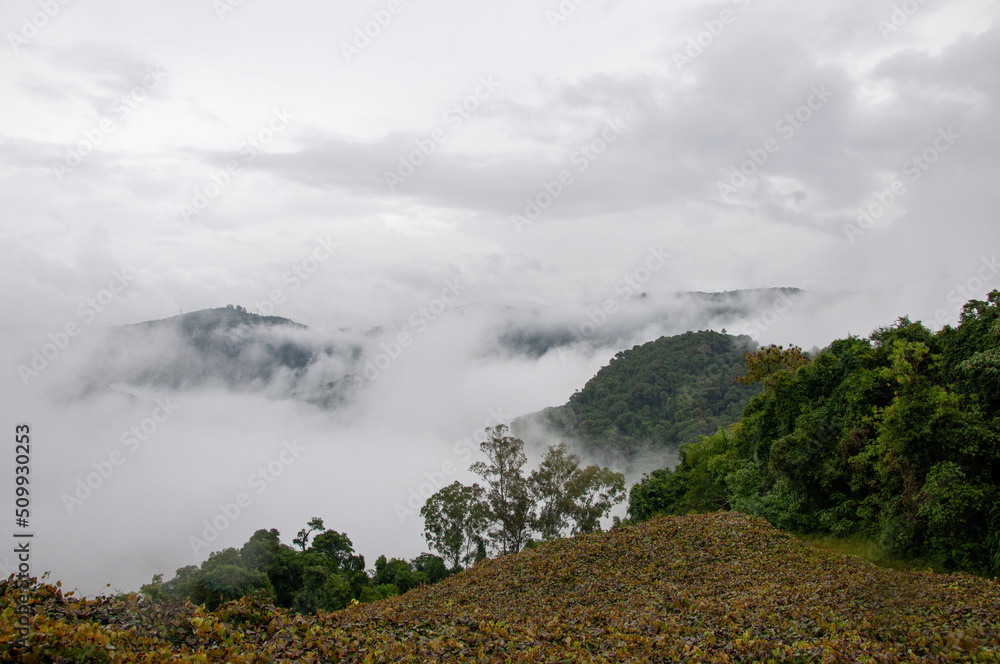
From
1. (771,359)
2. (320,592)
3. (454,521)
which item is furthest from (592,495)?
(320,592)

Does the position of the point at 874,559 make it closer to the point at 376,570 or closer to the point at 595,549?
the point at 595,549

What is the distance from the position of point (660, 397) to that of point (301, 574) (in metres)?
48.5

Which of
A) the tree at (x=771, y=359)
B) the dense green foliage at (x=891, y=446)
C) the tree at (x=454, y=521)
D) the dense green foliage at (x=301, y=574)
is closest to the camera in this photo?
the dense green foliage at (x=891, y=446)

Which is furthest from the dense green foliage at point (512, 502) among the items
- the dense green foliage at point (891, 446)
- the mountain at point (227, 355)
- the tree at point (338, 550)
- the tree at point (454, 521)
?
the mountain at point (227, 355)

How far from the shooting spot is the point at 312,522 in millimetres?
31281

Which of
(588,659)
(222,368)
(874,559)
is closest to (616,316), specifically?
A: (222,368)

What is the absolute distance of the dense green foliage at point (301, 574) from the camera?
20875 millimetres

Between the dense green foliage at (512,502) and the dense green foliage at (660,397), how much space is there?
28.2 meters

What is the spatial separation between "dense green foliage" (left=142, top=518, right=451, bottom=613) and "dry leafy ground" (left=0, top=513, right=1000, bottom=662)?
1031 cm

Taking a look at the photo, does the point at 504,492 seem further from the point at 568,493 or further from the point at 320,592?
the point at 320,592

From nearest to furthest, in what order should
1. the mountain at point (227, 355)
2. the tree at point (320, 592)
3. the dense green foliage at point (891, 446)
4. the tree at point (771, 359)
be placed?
the dense green foliage at point (891, 446) → the tree at point (320, 592) → the tree at point (771, 359) → the mountain at point (227, 355)

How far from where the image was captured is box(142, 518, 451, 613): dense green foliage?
822 inches

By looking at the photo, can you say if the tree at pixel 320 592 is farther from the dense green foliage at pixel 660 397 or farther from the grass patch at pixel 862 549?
the dense green foliage at pixel 660 397

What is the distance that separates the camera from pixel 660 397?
6738 centimetres
